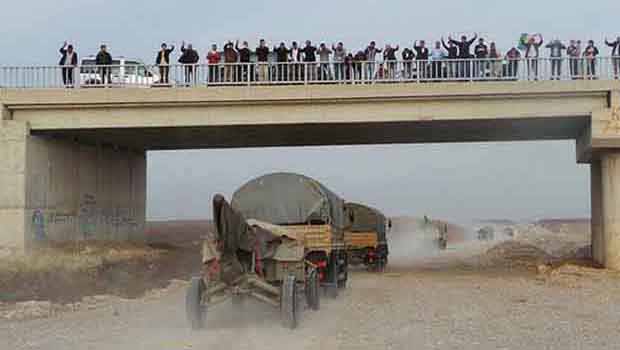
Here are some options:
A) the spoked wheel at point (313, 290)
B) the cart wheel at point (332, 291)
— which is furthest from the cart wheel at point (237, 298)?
the cart wheel at point (332, 291)

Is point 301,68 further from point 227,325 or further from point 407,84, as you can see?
point 227,325

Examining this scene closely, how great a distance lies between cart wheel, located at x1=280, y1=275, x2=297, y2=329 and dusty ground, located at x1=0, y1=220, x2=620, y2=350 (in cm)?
19

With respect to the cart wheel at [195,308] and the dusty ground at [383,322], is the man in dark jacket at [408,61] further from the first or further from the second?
the cart wheel at [195,308]

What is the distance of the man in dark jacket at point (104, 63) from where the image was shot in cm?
2630

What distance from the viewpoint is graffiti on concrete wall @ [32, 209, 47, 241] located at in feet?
82.5

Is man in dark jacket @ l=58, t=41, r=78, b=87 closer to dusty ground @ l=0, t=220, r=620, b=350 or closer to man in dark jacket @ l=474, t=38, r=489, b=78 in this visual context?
dusty ground @ l=0, t=220, r=620, b=350

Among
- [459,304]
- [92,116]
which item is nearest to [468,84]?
[459,304]

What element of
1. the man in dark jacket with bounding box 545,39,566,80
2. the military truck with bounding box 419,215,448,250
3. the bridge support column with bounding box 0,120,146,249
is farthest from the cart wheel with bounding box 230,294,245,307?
the military truck with bounding box 419,215,448,250

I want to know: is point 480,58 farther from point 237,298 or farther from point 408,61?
point 237,298

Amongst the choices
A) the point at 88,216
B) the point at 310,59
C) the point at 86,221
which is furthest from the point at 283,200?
the point at 88,216

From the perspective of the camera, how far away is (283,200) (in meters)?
17.7

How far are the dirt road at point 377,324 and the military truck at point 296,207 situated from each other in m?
1.33

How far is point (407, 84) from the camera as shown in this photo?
994 inches

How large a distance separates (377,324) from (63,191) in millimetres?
16661
